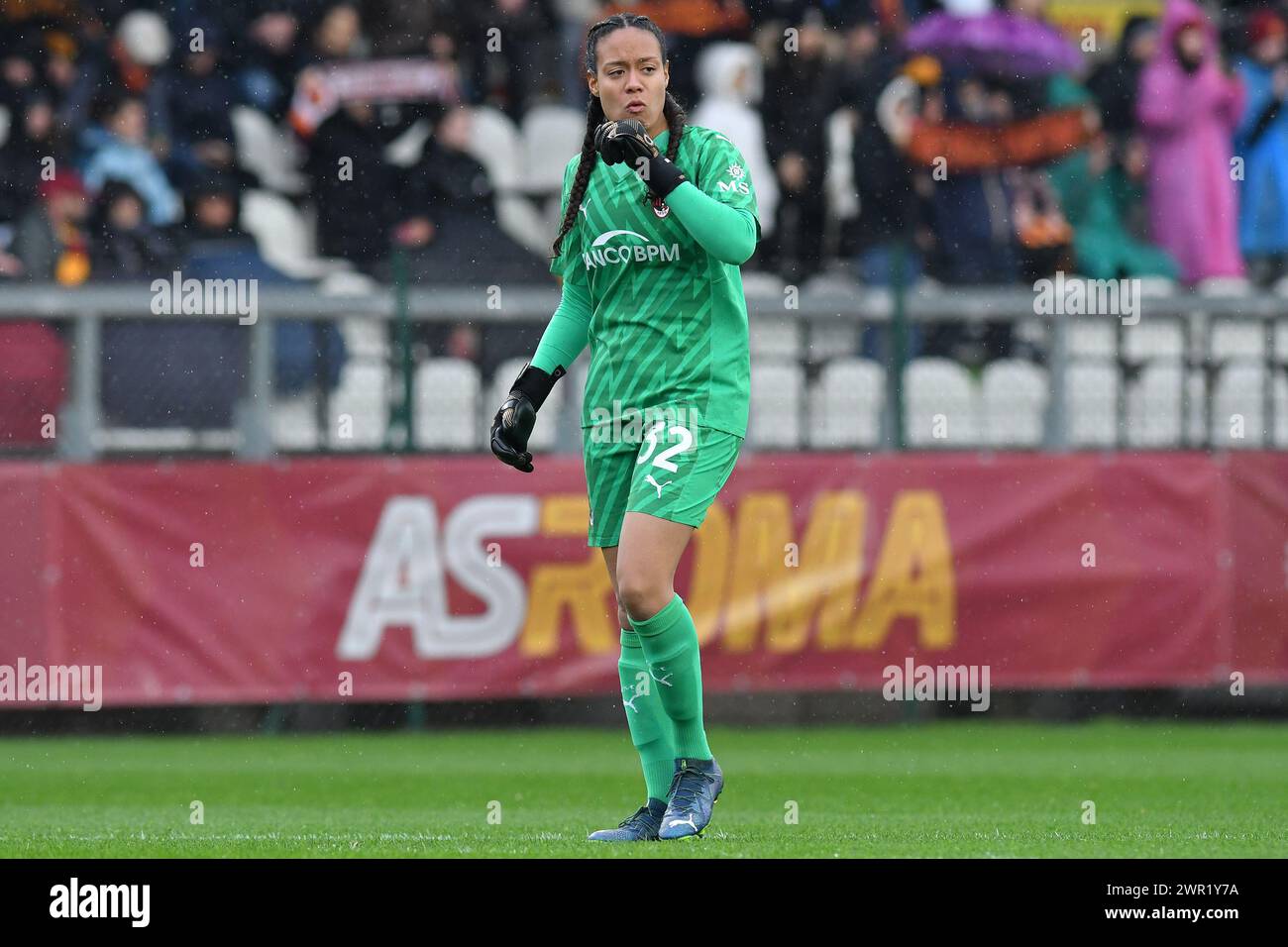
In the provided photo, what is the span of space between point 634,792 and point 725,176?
129 inches

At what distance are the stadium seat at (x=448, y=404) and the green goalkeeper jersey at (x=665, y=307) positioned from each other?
17.5ft

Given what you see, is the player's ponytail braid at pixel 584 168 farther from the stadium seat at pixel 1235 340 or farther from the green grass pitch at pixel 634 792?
the stadium seat at pixel 1235 340

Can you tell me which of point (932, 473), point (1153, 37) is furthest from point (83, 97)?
point (1153, 37)

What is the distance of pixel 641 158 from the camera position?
593 centimetres

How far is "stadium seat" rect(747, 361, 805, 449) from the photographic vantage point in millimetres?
11828

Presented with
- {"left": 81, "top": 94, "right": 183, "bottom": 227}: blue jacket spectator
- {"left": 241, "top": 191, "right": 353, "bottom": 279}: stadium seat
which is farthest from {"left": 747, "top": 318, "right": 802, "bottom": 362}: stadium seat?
{"left": 81, "top": 94, "right": 183, "bottom": 227}: blue jacket spectator

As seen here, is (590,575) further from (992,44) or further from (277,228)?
(992,44)

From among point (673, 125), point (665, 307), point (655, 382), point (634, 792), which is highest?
point (673, 125)

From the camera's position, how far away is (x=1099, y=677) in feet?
38.9

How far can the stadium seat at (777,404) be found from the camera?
1183 cm

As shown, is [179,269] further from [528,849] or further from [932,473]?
[528,849]

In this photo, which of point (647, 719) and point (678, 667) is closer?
point (678, 667)

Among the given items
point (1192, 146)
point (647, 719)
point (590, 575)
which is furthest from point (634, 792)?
point (1192, 146)

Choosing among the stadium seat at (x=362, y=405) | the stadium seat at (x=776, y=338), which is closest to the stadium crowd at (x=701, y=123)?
the stadium seat at (x=776, y=338)
